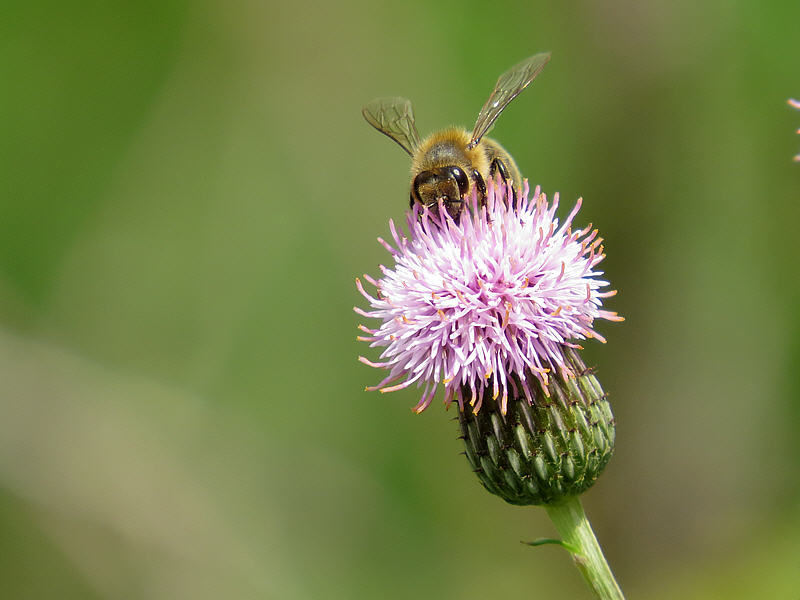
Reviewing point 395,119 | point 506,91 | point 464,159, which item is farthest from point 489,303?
point 395,119

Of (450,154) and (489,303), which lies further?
(450,154)

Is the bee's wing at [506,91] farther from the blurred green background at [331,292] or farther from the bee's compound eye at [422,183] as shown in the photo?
the blurred green background at [331,292]

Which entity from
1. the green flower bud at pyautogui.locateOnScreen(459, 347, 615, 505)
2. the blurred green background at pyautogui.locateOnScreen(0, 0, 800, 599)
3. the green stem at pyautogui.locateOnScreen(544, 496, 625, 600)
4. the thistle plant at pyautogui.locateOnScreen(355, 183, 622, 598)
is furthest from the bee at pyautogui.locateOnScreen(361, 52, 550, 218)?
the blurred green background at pyautogui.locateOnScreen(0, 0, 800, 599)

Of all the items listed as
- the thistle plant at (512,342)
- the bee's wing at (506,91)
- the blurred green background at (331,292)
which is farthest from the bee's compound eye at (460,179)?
the blurred green background at (331,292)

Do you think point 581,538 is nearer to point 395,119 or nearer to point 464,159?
point 464,159

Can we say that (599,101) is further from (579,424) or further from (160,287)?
(579,424)
